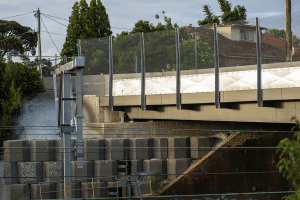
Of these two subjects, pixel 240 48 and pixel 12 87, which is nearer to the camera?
pixel 240 48

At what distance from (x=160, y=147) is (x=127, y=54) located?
4.80m

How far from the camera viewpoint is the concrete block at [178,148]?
20.0 meters

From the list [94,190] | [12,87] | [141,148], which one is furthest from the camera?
[12,87]

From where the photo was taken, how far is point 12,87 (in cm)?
2481

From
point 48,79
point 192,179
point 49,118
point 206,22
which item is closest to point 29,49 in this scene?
point 206,22

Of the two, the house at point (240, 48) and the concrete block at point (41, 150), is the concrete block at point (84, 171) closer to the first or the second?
the concrete block at point (41, 150)

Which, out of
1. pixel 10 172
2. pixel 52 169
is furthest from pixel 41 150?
pixel 10 172

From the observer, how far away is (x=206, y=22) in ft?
183

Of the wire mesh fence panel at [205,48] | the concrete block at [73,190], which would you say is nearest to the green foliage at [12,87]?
the concrete block at [73,190]

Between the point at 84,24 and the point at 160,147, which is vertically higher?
the point at 84,24

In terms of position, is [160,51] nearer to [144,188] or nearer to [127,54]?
[127,54]

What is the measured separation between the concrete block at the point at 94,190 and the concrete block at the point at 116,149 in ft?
4.39

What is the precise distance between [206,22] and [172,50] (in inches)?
1550

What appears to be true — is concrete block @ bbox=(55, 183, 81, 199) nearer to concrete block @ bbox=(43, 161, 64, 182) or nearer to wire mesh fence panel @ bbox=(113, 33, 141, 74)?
concrete block @ bbox=(43, 161, 64, 182)
